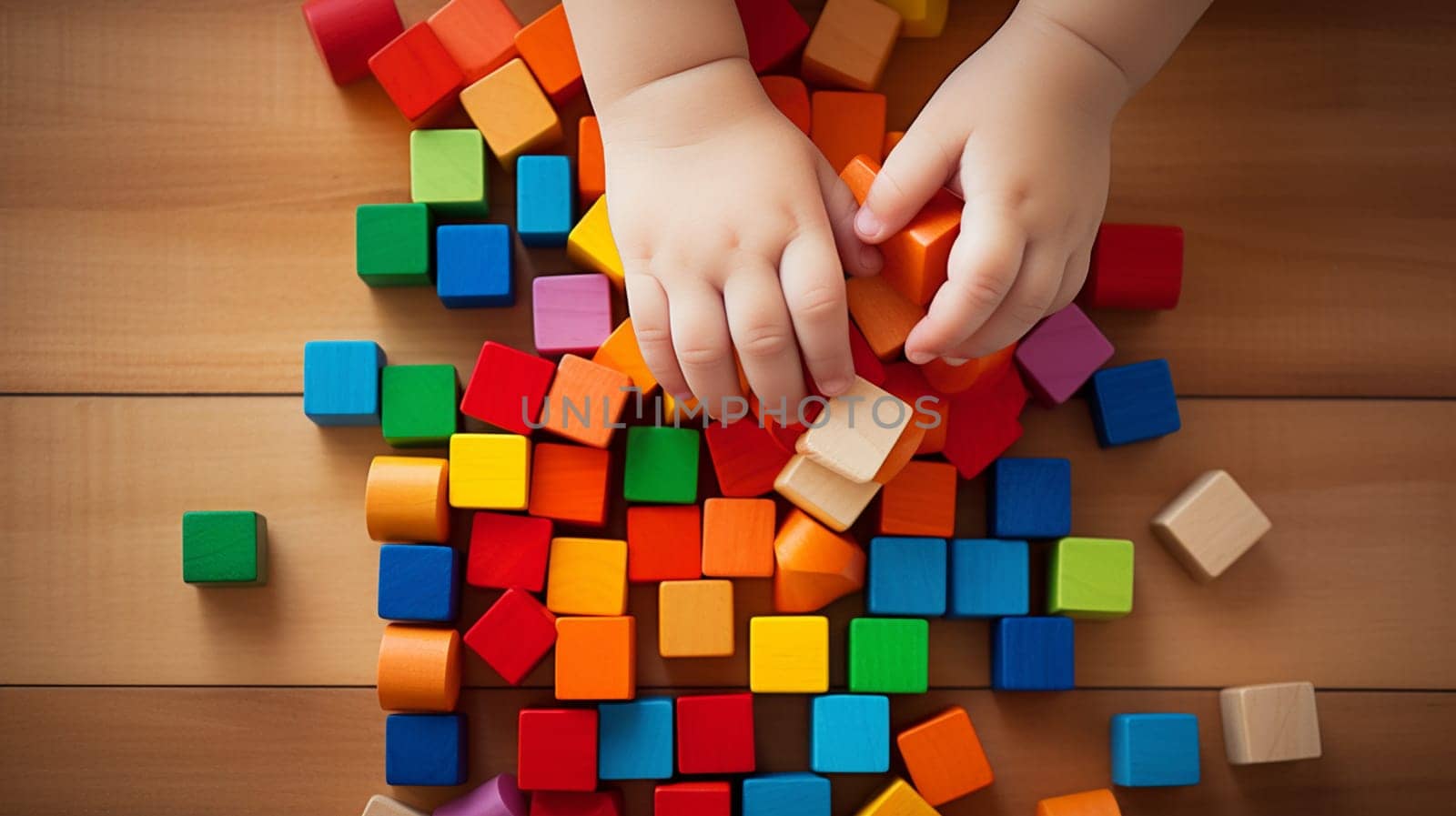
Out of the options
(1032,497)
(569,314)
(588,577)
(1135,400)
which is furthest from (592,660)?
(1135,400)

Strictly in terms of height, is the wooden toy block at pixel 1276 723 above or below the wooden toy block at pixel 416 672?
below

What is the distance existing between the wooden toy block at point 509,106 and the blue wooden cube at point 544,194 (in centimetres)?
2

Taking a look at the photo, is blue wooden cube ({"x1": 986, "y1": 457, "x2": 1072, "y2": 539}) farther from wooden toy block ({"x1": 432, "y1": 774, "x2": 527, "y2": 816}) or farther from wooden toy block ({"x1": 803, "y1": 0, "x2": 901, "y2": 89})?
wooden toy block ({"x1": 432, "y1": 774, "x2": 527, "y2": 816})

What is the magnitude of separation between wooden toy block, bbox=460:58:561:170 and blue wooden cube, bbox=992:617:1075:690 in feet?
1.80

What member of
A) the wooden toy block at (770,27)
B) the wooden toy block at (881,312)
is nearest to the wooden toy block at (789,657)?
the wooden toy block at (881,312)

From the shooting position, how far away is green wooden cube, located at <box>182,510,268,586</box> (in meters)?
0.84

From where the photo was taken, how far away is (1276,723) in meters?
0.87

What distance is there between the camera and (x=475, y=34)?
871mm

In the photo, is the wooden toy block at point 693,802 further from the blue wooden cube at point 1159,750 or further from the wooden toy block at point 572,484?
the blue wooden cube at point 1159,750

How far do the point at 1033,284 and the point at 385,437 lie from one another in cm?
51

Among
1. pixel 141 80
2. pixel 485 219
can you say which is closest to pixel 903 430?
pixel 485 219

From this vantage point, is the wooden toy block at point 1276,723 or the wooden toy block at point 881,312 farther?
the wooden toy block at point 1276,723

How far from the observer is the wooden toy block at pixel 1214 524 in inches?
34.1

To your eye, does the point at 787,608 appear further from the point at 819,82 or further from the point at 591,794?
the point at 819,82
